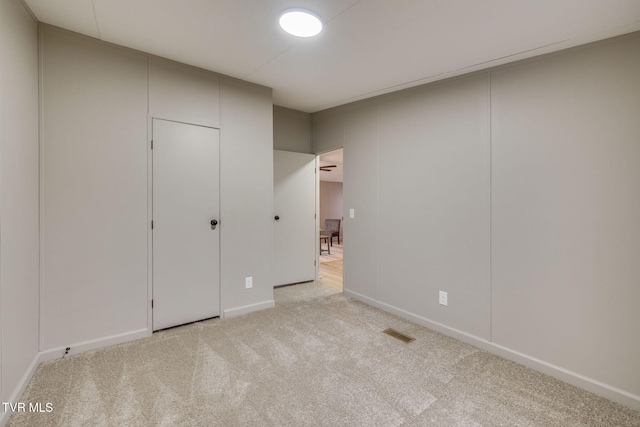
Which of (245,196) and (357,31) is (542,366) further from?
(245,196)

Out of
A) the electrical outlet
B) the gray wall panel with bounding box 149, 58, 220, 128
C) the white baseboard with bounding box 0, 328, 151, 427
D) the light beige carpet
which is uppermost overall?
the gray wall panel with bounding box 149, 58, 220, 128

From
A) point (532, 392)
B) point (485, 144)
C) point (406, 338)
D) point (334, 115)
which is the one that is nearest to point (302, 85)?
point (334, 115)

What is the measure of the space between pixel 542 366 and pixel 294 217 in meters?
3.20

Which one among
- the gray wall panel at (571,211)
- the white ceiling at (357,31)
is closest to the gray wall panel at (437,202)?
the gray wall panel at (571,211)

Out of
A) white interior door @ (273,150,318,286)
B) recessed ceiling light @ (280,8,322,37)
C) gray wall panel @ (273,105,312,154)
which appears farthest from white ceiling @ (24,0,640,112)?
white interior door @ (273,150,318,286)

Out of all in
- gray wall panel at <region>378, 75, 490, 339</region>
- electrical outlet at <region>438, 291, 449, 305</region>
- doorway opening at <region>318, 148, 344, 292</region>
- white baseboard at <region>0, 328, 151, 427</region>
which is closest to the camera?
white baseboard at <region>0, 328, 151, 427</region>

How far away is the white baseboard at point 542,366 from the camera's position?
1909 millimetres

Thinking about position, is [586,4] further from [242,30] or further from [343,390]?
[343,390]

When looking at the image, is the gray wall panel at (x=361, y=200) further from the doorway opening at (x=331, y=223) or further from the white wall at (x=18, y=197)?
the white wall at (x=18, y=197)

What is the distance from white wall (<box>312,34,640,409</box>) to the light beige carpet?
32cm

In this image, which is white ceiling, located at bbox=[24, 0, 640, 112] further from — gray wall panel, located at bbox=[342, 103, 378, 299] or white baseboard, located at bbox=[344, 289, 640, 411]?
white baseboard, located at bbox=[344, 289, 640, 411]

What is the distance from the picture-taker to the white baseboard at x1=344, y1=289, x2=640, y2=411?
191 cm

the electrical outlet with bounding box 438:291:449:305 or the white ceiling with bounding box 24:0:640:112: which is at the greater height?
the white ceiling with bounding box 24:0:640:112

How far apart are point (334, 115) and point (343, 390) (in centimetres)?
333
